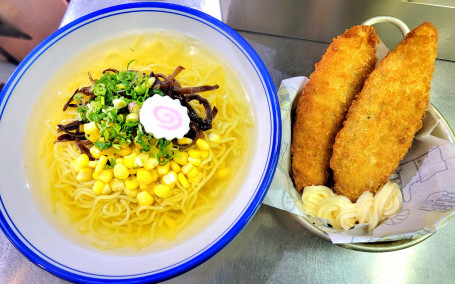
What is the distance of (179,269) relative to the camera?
1.20 metres

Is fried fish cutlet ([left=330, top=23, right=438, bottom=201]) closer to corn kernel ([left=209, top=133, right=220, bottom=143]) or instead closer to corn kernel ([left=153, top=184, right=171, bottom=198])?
corn kernel ([left=209, top=133, right=220, bottom=143])

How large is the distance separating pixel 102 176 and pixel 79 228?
0.83ft

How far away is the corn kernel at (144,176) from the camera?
1.46 metres

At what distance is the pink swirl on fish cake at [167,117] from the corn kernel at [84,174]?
16.0 inches

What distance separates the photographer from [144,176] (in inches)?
57.7

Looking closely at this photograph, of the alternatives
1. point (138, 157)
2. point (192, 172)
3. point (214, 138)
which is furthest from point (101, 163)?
point (214, 138)

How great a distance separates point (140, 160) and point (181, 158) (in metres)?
0.18

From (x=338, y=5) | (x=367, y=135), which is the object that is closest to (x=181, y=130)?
(x=367, y=135)

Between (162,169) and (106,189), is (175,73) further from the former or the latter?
(106,189)

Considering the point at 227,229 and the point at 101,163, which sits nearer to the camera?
the point at 227,229

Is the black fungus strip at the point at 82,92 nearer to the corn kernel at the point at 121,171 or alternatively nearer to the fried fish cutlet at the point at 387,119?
the corn kernel at the point at 121,171

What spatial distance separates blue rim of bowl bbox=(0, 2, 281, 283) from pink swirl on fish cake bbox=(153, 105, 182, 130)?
0.40 m

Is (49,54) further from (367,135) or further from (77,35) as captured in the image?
(367,135)

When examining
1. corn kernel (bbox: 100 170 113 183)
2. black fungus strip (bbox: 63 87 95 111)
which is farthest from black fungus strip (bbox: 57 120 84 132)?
corn kernel (bbox: 100 170 113 183)
